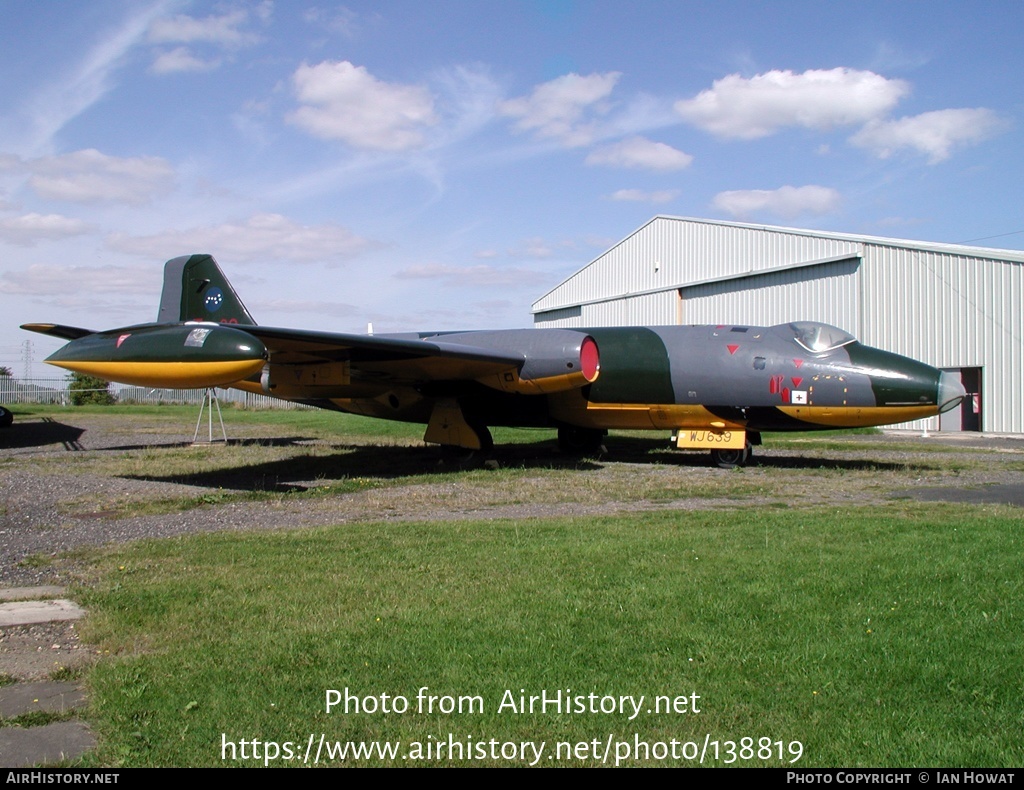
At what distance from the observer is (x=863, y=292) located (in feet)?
81.9

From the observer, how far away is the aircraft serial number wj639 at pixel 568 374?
11727 millimetres

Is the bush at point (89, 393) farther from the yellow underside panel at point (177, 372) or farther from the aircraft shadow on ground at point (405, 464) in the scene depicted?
the yellow underside panel at point (177, 372)

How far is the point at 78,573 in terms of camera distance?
22.1 feet

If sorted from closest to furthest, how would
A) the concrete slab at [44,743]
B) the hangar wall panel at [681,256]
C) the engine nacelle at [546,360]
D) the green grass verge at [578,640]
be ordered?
the concrete slab at [44,743] < the green grass verge at [578,640] < the engine nacelle at [546,360] < the hangar wall panel at [681,256]

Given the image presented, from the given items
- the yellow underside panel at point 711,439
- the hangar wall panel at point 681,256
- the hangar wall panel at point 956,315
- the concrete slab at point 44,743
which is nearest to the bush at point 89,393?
the hangar wall panel at point 681,256

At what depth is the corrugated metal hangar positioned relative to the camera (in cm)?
2294

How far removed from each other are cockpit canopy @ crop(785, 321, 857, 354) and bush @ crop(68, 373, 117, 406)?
134 ft

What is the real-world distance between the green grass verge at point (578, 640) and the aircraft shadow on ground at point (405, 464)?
5932 mm

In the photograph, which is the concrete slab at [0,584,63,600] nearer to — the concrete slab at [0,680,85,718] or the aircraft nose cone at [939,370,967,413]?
the concrete slab at [0,680,85,718]

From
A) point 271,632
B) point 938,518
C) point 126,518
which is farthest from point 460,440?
point 271,632

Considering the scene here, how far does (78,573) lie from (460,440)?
908 centimetres

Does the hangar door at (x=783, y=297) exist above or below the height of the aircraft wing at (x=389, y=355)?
above

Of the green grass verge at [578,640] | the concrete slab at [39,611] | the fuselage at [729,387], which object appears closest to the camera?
the green grass verge at [578,640]

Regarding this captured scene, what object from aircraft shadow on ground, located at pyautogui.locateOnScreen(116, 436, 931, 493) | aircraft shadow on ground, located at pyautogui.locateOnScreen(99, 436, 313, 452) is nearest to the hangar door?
aircraft shadow on ground, located at pyautogui.locateOnScreen(116, 436, 931, 493)
